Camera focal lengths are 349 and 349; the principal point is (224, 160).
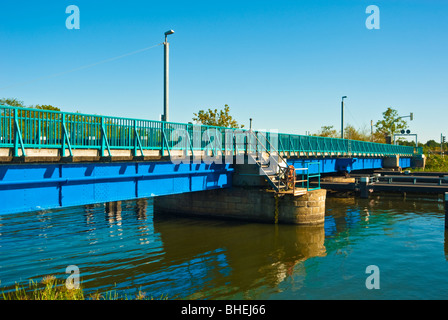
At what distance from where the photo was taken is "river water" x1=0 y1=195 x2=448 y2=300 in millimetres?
11945

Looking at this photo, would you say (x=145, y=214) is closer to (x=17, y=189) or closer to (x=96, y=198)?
(x=96, y=198)

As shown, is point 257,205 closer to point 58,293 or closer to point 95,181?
point 95,181

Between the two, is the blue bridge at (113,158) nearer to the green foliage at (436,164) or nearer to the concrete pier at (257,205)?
the concrete pier at (257,205)

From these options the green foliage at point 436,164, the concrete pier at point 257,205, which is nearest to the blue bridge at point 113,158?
the concrete pier at point 257,205

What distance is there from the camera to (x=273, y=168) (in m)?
22.0

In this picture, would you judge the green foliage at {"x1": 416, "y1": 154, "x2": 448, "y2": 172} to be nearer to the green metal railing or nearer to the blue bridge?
the green metal railing

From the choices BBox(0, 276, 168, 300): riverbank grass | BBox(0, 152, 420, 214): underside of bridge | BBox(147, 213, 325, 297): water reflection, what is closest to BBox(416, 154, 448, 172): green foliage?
BBox(147, 213, 325, 297): water reflection

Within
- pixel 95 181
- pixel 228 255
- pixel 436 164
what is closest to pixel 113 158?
pixel 95 181

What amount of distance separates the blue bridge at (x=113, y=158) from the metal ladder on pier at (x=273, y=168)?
6cm

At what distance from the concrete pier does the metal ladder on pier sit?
579mm

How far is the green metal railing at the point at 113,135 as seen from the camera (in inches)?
446

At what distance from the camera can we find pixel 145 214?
2575 centimetres

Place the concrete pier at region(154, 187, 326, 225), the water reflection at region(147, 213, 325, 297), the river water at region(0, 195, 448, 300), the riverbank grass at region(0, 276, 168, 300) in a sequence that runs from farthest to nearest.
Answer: the concrete pier at region(154, 187, 326, 225) → the water reflection at region(147, 213, 325, 297) → the river water at region(0, 195, 448, 300) → the riverbank grass at region(0, 276, 168, 300)
